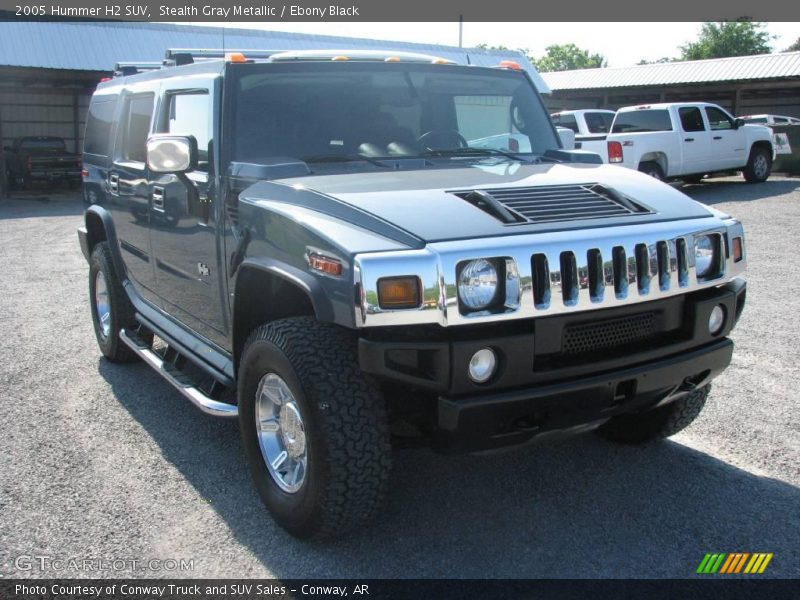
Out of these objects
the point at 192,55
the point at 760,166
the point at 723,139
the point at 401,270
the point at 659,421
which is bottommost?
the point at 659,421

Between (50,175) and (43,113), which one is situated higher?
(43,113)

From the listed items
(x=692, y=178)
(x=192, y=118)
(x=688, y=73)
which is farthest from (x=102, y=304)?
(x=688, y=73)

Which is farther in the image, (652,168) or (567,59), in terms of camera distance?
(567,59)

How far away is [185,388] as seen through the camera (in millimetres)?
4109

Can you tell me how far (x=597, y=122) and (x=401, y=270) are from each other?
1783 centimetres

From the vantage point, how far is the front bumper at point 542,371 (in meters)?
2.77

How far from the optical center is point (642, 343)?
10.6 feet

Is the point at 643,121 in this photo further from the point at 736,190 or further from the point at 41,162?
the point at 41,162

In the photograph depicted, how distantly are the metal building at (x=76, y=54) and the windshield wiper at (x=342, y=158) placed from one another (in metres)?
19.1

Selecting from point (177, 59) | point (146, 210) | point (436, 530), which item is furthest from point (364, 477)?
point (177, 59)

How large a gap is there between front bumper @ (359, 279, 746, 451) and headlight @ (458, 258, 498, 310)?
115mm

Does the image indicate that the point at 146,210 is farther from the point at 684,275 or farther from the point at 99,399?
the point at 684,275

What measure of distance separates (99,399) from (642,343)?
3.61 m

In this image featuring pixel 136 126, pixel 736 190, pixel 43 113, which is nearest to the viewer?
pixel 136 126
